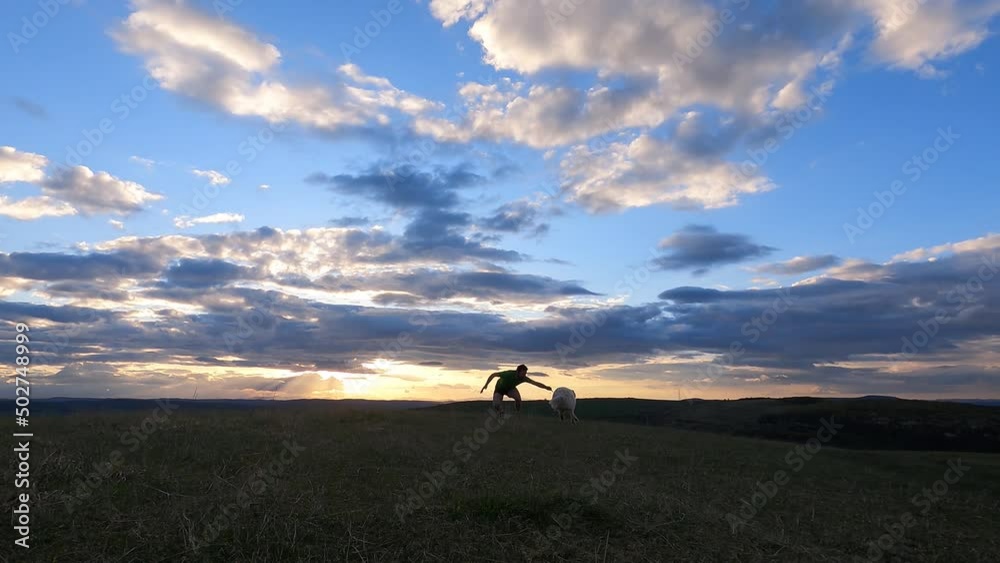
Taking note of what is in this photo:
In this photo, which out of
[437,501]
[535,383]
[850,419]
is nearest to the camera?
[437,501]

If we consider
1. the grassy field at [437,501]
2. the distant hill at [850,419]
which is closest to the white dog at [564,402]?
the distant hill at [850,419]

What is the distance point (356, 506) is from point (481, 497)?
159cm

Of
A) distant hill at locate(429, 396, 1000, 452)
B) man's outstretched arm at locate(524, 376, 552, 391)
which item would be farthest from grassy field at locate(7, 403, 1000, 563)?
distant hill at locate(429, 396, 1000, 452)

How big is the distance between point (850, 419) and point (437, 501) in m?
43.7

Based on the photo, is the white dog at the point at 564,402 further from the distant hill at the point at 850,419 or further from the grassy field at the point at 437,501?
the grassy field at the point at 437,501

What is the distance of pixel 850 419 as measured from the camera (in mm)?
44531

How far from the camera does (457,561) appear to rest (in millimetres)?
6934

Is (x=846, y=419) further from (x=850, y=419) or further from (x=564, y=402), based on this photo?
(x=564, y=402)

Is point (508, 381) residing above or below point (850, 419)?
above

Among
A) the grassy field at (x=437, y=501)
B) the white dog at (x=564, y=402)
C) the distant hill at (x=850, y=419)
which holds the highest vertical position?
the white dog at (x=564, y=402)

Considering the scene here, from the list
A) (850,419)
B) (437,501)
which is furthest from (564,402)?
(850,419)

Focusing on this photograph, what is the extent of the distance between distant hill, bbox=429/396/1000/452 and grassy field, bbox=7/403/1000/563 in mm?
18612

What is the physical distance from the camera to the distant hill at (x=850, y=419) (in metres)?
38.1

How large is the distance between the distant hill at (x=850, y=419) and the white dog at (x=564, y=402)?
6629mm
